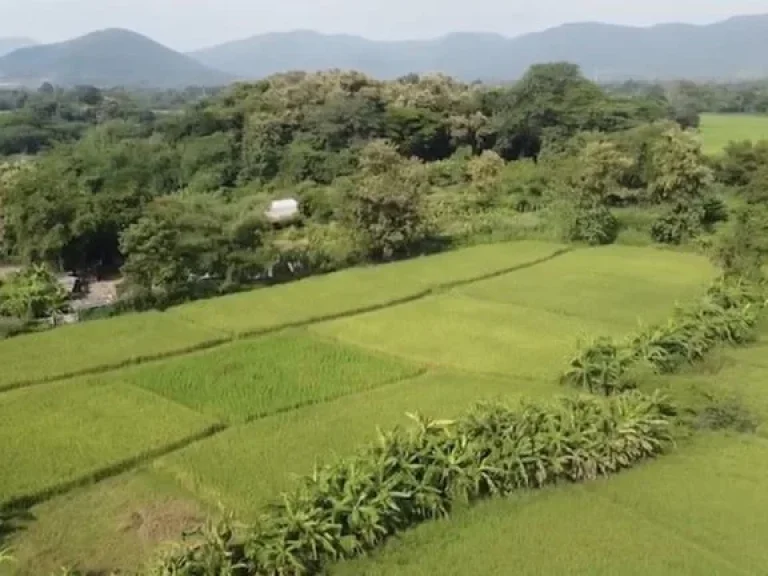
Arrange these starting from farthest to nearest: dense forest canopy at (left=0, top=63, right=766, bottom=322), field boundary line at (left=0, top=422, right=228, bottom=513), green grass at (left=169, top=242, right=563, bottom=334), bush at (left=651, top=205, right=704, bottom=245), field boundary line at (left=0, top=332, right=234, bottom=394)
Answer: bush at (left=651, top=205, right=704, bottom=245) → dense forest canopy at (left=0, top=63, right=766, bottom=322) → green grass at (left=169, top=242, right=563, bottom=334) → field boundary line at (left=0, top=332, right=234, bottom=394) → field boundary line at (left=0, top=422, right=228, bottom=513)

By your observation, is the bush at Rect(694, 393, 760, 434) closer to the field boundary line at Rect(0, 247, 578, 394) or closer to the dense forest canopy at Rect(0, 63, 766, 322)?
the field boundary line at Rect(0, 247, 578, 394)

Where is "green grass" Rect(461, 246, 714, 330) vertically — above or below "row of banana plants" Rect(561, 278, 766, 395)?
below

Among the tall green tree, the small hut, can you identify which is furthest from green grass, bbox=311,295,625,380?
the small hut

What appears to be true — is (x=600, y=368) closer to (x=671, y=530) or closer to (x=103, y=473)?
(x=671, y=530)

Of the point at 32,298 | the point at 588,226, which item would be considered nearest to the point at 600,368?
the point at 32,298

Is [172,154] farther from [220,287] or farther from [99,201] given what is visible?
[220,287]

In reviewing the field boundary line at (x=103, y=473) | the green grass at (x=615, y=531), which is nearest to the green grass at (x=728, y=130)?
the green grass at (x=615, y=531)

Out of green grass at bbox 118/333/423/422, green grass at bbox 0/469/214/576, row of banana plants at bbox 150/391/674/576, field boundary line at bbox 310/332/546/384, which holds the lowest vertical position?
field boundary line at bbox 310/332/546/384
